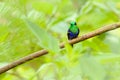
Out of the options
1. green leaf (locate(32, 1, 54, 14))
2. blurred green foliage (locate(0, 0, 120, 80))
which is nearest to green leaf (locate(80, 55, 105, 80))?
blurred green foliage (locate(0, 0, 120, 80))

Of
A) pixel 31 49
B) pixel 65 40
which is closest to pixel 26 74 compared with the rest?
pixel 31 49

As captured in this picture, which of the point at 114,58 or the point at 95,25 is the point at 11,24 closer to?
the point at 114,58

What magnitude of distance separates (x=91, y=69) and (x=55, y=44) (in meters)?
0.06

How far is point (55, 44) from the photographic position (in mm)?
482

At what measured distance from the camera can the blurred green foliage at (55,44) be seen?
19.0 inches

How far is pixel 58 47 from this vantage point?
487 mm

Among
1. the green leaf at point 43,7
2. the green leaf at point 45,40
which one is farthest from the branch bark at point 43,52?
the green leaf at point 43,7

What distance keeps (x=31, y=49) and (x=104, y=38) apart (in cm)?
14

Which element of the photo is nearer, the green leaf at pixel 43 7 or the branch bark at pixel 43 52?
the branch bark at pixel 43 52

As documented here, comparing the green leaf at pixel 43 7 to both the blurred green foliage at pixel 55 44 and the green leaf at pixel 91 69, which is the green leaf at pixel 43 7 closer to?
the blurred green foliage at pixel 55 44

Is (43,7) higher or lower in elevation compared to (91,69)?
higher

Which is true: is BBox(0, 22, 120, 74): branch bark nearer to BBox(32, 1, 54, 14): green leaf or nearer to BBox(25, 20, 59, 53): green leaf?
BBox(25, 20, 59, 53): green leaf

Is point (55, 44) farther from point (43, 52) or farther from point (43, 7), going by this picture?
point (43, 7)

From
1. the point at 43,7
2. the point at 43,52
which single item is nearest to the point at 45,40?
the point at 43,52
